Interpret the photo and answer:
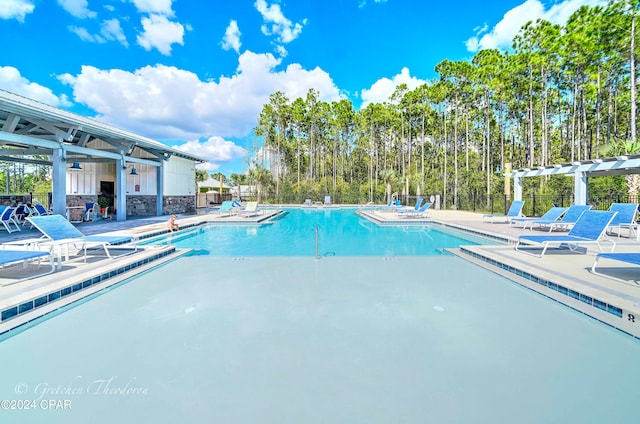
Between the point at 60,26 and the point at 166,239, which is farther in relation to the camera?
the point at 60,26

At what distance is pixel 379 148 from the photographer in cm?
3222

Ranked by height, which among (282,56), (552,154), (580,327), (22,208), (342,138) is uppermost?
(282,56)

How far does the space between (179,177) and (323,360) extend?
1549 cm

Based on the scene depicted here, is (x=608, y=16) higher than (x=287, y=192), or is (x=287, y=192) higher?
(x=608, y=16)

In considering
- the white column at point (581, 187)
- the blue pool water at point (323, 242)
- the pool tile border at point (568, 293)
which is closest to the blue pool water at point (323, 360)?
the pool tile border at point (568, 293)

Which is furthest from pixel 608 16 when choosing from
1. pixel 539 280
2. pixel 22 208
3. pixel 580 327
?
pixel 22 208

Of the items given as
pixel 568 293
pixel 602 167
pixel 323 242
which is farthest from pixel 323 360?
pixel 602 167

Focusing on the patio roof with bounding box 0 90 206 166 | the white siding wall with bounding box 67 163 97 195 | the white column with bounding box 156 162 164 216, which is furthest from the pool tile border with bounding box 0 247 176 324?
the white siding wall with bounding box 67 163 97 195

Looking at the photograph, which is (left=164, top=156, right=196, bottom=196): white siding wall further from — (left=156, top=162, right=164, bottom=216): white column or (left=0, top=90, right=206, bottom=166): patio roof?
(left=0, top=90, right=206, bottom=166): patio roof

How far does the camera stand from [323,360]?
2.22 meters

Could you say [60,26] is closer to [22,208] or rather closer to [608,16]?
[22,208]

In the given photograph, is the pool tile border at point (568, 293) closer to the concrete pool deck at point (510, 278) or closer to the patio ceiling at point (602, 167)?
the concrete pool deck at point (510, 278)

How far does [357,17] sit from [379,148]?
16054 mm

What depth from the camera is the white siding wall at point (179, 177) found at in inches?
577
